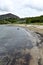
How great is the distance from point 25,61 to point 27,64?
684 mm

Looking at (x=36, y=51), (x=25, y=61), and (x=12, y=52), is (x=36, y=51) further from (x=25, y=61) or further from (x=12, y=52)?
(x=25, y=61)

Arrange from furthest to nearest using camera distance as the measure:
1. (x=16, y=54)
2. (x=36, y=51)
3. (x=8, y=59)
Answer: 1. (x=36, y=51)
2. (x=16, y=54)
3. (x=8, y=59)

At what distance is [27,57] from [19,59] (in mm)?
863

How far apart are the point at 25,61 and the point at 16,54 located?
2.24 meters

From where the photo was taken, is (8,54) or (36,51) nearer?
(8,54)

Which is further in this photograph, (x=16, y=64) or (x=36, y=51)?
(x=36, y=51)

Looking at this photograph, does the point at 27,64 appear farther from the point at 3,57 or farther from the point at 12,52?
the point at 12,52

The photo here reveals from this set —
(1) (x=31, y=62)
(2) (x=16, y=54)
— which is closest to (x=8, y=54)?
(2) (x=16, y=54)

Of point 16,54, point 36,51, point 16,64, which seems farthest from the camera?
point 36,51

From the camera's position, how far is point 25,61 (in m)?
15.1

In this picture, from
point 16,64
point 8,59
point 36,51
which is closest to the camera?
point 16,64

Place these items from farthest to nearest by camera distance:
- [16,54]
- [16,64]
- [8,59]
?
1. [16,54]
2. [8,59]
3. [16,64]

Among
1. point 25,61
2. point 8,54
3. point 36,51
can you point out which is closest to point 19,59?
point 25,61

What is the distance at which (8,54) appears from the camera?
17.2 m
